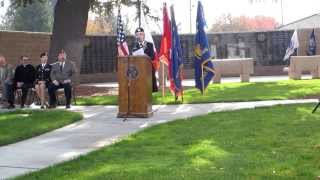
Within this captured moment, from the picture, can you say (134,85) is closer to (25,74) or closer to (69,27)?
(25,74)

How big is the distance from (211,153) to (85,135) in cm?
313

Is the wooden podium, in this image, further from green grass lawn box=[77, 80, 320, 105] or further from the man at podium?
green grass lawn box=[77, 80, 320, 105]

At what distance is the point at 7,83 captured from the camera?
1633 centimetres

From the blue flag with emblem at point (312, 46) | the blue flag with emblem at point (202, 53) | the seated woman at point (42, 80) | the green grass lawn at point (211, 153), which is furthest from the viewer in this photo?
the blue flag with emblem at point (312, 46)

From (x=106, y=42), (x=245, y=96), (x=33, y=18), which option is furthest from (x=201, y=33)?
(x=33, y=18)

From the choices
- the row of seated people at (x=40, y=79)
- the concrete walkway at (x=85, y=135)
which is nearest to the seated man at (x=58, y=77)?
the row of seated people at (x=40, y=79)

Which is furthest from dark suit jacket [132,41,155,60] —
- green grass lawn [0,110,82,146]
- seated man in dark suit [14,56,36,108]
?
green grass lawn [0,110,82,146]

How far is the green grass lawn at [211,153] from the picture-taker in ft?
23.2

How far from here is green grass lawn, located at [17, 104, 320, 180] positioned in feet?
23.2

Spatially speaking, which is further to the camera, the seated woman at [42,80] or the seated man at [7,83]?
the seated man at [7,83]

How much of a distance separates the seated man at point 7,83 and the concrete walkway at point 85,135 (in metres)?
1.84

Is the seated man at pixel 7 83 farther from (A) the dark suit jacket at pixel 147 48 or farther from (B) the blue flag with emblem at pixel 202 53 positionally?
(B) the blue flag with emblem at pixel 202 53

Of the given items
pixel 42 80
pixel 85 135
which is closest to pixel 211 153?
pixel 85 135

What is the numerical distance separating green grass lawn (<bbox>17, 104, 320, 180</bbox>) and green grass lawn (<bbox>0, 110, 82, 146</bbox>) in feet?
6.53
